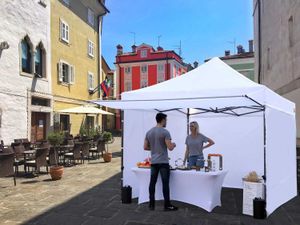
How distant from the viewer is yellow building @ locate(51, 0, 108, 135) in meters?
18.5

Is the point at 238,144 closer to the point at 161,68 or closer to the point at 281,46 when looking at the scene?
the point at 281,46

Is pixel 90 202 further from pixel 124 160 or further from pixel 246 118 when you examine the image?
pixel 246 118

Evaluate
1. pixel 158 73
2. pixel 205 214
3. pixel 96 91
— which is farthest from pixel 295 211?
pixel 158 73

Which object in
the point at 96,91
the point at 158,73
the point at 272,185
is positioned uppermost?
the point at 158,73

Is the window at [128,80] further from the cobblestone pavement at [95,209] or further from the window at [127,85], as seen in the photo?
the cobblestone pavement at [95,209]

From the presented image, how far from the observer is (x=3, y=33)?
1414 cm

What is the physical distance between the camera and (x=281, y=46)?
14367mm

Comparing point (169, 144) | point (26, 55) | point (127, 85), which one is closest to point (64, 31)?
point (26, 55)

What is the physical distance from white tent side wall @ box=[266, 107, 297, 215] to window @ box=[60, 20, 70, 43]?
576 inches

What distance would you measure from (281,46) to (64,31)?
38.0 ft

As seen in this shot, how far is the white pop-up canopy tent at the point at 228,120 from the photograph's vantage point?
5.70 meters

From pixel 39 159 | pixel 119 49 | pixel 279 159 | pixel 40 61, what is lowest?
pixel 39 159

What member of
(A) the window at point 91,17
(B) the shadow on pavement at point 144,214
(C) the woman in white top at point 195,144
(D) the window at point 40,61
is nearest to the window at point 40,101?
(D) the window at point 40,61

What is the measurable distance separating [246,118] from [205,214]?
3152 mm
